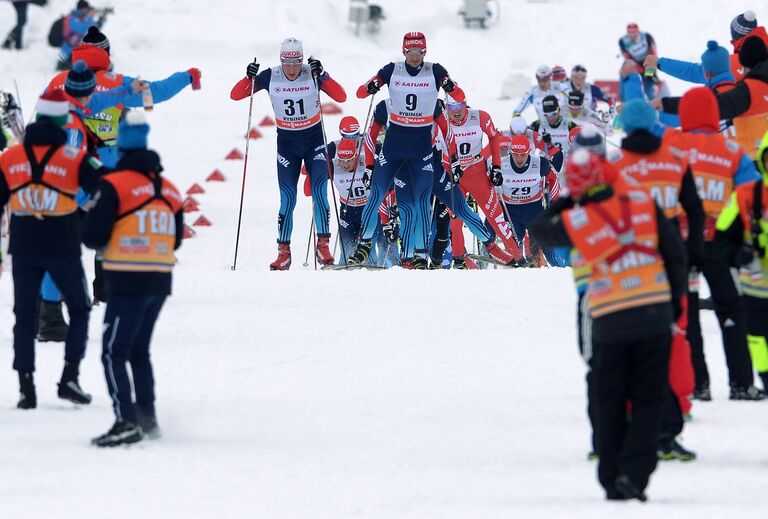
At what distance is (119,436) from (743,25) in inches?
293

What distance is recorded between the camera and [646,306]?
698 cm

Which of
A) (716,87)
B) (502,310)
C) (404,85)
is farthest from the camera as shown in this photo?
(404,85)

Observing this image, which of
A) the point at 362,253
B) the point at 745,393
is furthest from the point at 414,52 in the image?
the point at 745,393

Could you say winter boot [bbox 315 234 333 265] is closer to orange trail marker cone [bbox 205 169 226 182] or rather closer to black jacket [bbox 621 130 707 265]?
black jacket [bbox 621 130 707 265]

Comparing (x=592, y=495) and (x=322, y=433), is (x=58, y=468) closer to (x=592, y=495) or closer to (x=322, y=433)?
(x=322, y=433)

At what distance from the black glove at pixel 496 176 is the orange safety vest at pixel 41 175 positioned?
7.89m

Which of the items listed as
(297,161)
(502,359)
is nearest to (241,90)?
(297,161)

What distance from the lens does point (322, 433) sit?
8.95m

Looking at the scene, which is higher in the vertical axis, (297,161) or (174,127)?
(174,127)

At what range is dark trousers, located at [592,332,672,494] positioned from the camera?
6.96 m

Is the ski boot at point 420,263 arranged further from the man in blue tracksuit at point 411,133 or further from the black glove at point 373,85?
the black glove at point 373,85

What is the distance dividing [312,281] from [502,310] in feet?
5.88

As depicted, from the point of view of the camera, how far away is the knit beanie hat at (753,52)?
1084cm

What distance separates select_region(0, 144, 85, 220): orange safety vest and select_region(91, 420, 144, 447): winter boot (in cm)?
145
